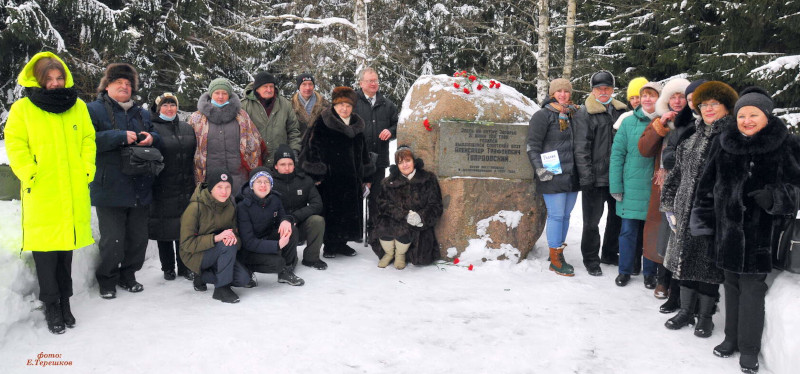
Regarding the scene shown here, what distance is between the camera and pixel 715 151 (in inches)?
125

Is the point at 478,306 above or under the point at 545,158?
under

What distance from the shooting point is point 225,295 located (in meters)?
4.10

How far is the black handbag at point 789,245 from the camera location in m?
3.05

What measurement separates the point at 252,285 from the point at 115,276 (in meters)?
1.05

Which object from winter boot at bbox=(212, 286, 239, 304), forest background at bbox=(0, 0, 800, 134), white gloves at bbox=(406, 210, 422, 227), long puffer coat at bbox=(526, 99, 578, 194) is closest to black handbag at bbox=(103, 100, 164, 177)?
winter boot at bbox=(212, 286, 239, 304)

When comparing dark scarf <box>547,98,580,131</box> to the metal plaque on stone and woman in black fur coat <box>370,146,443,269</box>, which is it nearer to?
the metal plaque on stone

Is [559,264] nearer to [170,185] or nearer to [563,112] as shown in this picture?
[563,112]

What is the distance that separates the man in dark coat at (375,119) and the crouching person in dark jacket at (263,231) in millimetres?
1401

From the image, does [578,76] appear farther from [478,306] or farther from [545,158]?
[478,306]

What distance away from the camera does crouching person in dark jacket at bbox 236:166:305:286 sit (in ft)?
14.3

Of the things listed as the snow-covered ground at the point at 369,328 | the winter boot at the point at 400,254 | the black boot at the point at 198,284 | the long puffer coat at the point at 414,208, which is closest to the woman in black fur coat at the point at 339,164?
the long puffer coat at the point at 414,208

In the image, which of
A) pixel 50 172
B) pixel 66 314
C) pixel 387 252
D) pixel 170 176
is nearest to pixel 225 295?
pixel 66 314

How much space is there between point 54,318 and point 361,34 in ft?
39.8

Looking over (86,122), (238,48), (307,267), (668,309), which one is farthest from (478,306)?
(238,48)
